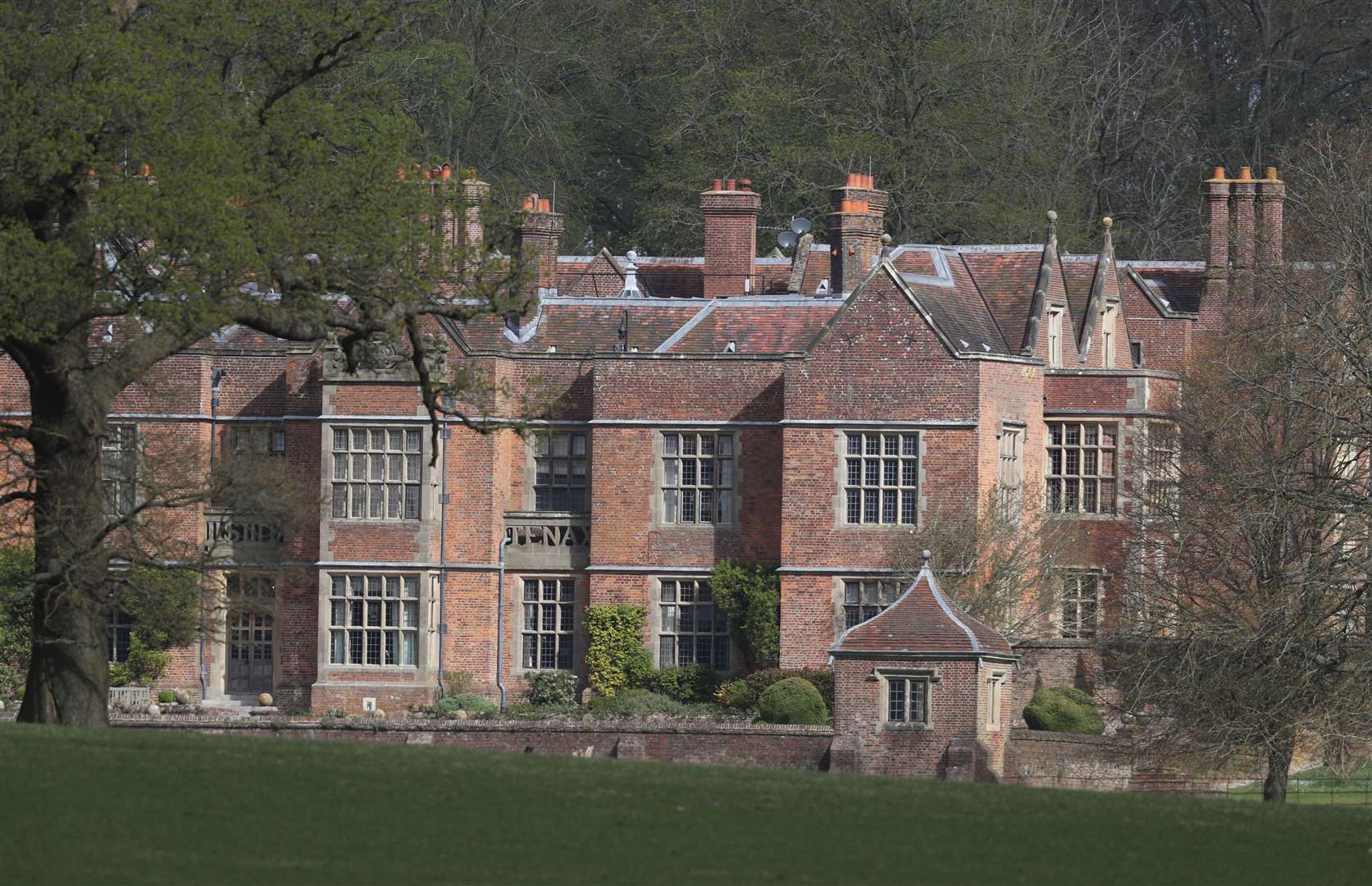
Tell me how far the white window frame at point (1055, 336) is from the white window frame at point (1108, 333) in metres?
1.24

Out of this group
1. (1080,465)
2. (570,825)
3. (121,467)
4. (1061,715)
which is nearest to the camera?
(570,825)

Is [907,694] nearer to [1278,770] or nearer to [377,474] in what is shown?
[1278,770]

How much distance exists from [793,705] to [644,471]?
16.6ft

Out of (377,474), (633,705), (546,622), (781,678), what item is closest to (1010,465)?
(781,678)

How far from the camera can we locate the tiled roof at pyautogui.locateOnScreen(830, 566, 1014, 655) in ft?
119

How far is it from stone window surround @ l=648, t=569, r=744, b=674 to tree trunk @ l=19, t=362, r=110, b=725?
14.7m

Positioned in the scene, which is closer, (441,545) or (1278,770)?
(1278,770)

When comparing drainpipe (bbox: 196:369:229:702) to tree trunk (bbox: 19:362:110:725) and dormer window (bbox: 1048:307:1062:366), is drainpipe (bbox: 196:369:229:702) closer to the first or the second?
dormer window (bbox: 1048:307:1062:366)

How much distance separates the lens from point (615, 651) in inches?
1652

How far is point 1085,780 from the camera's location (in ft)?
121

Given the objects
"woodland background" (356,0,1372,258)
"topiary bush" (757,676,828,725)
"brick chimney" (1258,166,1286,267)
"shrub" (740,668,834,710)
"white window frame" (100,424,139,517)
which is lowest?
"topiary bush" (757,676,828,725)

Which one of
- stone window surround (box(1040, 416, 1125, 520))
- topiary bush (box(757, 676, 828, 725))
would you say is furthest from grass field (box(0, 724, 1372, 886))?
stone window surround (box(1040, 416, 1125, 520))

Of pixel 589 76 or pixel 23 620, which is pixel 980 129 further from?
pixel 23 620

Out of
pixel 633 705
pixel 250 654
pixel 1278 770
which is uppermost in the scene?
pixel 250 654
